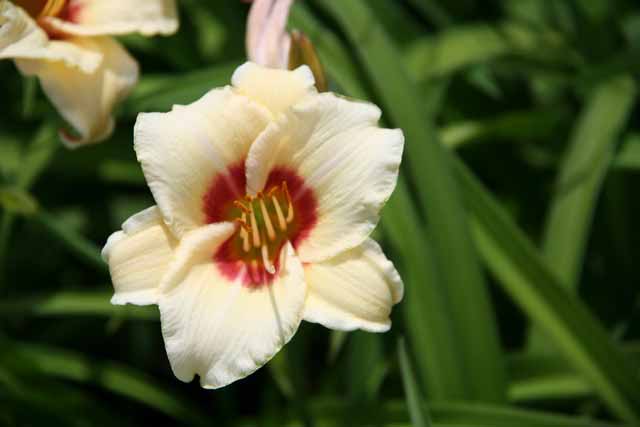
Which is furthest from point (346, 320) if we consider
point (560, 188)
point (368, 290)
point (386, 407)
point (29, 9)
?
point (560, 188)

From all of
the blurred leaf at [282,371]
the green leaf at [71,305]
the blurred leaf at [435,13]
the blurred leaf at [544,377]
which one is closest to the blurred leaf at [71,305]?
the green leaf at [71,305]

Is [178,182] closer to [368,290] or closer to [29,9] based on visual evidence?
[368,290]

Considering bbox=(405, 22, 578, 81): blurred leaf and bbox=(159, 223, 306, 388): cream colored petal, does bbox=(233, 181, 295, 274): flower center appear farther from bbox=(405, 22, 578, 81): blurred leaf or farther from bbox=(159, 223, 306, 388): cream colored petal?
bbox=(405, 22, 578, 81): blurred leaf

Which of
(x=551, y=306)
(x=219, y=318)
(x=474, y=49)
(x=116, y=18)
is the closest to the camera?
(x=219, y=318)

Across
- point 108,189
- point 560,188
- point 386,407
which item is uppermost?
point 560,188

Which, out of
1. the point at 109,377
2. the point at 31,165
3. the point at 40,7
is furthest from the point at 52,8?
the point at 109,377

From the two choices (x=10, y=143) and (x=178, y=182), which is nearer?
(x=178, y=182)

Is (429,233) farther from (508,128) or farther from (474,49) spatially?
(474,49)
